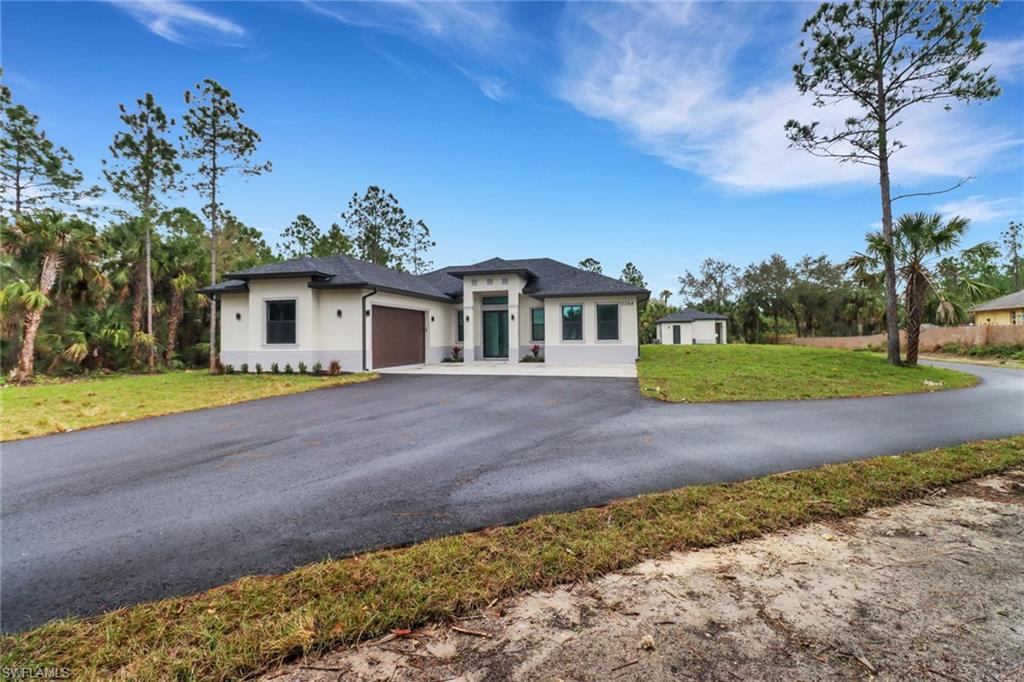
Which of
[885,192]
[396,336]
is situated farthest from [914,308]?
[396,336]

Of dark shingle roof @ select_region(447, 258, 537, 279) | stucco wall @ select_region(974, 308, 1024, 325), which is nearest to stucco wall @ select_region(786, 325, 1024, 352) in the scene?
stucco wall @ select_region(974, 308, 1024, 325)

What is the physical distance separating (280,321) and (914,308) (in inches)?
868

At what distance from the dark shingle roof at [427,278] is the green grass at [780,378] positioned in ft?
13.5

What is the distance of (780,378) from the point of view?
12.0 m

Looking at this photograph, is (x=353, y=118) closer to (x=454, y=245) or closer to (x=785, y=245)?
(x=454, y=245)

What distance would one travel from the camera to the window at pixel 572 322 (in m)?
18.6

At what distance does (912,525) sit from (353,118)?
1739 cm

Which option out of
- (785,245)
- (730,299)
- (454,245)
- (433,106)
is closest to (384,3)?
(433,106)

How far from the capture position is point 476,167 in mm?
20812

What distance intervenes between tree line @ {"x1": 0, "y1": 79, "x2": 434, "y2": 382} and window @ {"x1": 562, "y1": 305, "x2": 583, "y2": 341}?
14.2 meters

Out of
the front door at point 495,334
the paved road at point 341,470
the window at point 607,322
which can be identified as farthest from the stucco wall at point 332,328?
the paved road at point 341,470

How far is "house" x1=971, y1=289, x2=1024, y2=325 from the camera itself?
94.2ft

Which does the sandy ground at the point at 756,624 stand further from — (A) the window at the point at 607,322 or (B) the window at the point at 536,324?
(B) the window at the point at 536,324

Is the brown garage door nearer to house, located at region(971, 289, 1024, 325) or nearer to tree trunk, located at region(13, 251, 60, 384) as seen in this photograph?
tree trunk, located at region(13, 251, 60, 384)
